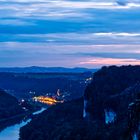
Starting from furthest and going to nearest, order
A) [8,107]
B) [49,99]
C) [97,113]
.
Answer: [49,99], [8,107], [97,113]

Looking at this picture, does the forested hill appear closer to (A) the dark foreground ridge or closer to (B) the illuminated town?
(B) the illuminated town

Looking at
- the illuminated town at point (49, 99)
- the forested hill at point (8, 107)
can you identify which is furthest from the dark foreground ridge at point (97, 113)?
the illuminated town at point (49, 99)

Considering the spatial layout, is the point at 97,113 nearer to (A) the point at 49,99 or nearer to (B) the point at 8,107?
(B) the point at 8,107

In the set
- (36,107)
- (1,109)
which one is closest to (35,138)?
(1,109)

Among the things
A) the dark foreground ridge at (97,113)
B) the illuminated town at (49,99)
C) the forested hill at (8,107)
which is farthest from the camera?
the illuminated town at (49,99)

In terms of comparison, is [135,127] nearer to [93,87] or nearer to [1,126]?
[93,87]

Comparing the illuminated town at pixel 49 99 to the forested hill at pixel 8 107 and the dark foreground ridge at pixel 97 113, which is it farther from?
the dark foreground ridge at pixel 97 113

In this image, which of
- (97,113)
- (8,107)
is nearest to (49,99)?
(8,107)

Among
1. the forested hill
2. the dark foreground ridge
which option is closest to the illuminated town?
the forested hill
